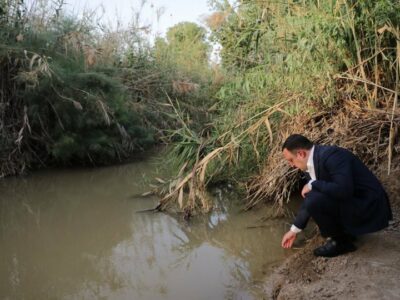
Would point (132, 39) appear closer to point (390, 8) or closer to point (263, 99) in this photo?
point (263, 99)

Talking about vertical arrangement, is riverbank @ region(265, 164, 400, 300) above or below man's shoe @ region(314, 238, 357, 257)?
below

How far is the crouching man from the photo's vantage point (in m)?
3.25

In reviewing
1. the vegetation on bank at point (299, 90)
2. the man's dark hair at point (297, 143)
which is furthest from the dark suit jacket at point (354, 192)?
the vegetation on bank at point (299, 90)

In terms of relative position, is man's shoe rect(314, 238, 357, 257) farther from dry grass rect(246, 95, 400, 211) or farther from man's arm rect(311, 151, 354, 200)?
dry grass rect(246, 95, 400, 211)

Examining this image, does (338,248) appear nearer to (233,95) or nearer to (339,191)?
(339,191)

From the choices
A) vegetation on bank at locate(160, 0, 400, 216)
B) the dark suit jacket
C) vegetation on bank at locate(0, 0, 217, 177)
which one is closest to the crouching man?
the dark suit jacket

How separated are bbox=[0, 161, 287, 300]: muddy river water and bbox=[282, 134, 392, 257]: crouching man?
845 millimetres

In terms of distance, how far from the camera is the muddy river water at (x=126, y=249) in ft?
12.7

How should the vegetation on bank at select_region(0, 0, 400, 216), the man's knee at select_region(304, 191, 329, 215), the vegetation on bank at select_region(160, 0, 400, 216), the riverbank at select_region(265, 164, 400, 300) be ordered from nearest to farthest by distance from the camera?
the riverbank at select_region(265, 164, 400, 300) < the man's knee at select_region(304, 191, 329, 215) < the vegetation on bank at select_region(160, 0, 400, 216) < the vegetation on bank at select_region(0, 0, 400, 216)

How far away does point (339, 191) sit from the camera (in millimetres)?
3199

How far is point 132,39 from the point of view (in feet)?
38.5

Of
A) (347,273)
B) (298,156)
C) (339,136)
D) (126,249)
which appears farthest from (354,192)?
(126,249)

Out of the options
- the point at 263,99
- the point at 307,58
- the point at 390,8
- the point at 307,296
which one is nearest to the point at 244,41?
the point at 263,99

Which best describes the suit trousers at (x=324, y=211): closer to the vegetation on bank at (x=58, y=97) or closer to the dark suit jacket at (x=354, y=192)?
the dark suit jacket at (x=354, y=192)
